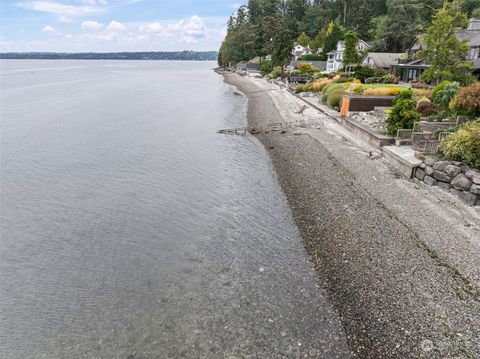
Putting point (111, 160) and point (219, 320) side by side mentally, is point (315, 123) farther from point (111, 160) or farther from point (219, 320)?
point (219, 320)

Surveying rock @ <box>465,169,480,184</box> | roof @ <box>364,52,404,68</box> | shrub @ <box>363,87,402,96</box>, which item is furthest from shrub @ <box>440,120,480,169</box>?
roof @ <box>364,52,404,68</box>

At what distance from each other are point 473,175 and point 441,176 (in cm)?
169

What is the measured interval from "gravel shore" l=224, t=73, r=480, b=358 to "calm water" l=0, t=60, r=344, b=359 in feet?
2.81

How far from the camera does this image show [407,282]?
36.1 feet

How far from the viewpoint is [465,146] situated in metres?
16.7

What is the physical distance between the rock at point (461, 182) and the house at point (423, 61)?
26957 mm

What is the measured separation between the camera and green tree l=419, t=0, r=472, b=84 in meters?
34.2

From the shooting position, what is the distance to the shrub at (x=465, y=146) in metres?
16.1

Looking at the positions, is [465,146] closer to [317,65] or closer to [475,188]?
[475,188]

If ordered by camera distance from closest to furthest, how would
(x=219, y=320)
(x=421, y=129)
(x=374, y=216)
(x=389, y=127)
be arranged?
(x=219, y=320) → (x=374, y=216) → (x=421, y=129) → (x=389, y=127)

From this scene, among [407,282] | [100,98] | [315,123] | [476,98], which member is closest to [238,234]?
[407,282]

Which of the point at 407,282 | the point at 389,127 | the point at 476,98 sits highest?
the point at 476,98

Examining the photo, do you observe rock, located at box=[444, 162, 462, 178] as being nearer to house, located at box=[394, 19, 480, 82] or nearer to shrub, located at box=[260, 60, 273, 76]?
house, located at box=[394, 19, 480, 82]

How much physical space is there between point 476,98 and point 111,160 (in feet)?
81.9
